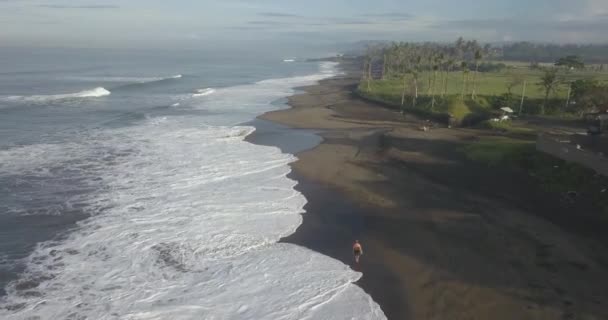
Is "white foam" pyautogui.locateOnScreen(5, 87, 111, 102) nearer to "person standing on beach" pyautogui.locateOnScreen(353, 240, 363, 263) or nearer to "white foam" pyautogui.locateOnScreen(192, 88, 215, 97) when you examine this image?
"white foam" pyautogui.locateOnScreen(192, 88, 215, 97)

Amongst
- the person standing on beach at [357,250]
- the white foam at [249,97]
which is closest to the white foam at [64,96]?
the white foam at [249,97]

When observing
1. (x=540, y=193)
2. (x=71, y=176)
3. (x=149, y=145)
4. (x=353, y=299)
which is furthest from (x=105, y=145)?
(x=540, y=193)

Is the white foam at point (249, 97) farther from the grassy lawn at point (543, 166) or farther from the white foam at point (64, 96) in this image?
the grassy lawn at point (543, 166)

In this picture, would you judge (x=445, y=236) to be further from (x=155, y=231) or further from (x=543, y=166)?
(x=155, y=231)

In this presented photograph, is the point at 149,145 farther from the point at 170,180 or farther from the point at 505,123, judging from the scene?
the point at 505,123

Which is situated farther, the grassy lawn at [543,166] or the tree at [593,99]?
→ the tree at [593,99]

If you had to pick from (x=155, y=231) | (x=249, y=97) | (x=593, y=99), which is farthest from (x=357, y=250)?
(x=249, y=97)

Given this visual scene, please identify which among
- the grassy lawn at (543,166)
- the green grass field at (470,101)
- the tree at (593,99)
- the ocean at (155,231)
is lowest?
the ocean at (155,231)
